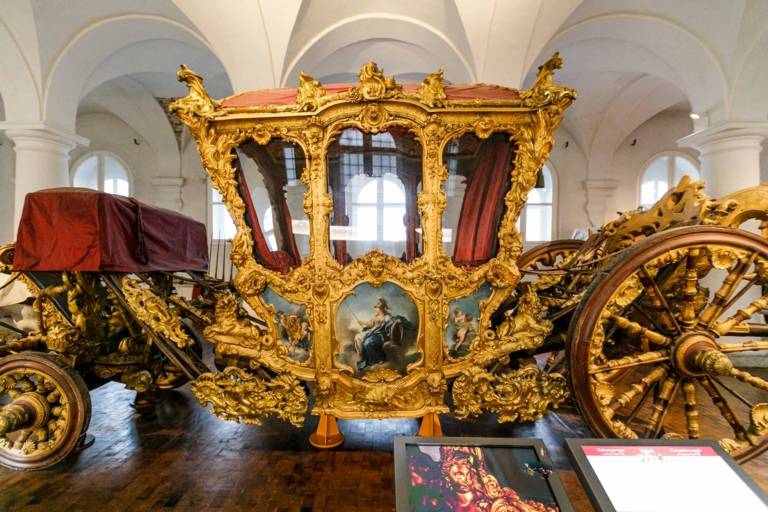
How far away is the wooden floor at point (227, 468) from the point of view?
6.14 feet

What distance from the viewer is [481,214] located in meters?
2.24

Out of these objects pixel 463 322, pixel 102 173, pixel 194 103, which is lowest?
pixel 463 322

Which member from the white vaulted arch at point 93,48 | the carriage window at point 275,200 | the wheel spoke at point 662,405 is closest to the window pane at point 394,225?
the carriage window at point 275,200

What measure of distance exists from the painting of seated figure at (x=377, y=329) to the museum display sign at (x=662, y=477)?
3.56 ft

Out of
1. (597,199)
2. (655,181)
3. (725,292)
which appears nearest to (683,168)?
(655,181)

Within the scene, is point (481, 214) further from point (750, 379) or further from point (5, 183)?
point (5, 183)

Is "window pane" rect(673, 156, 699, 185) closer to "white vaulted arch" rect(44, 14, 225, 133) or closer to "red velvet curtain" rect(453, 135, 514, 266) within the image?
"red velvet curtain" rect(453, 135, 514, 266)

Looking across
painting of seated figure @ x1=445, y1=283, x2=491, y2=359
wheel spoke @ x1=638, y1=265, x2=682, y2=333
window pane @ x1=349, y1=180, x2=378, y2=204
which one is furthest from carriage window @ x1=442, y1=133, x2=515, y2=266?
wheel spoke @ x1=638, y1=265, x2=682, y2=333

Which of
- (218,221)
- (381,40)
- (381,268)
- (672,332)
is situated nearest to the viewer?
(672,332)

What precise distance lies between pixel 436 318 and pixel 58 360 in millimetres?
2323

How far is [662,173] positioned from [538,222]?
11.9ft

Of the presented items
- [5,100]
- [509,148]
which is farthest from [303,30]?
[509,148]

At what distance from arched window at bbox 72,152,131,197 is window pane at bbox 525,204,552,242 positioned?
10.6 meters

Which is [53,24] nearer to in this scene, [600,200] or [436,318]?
[436,318]
